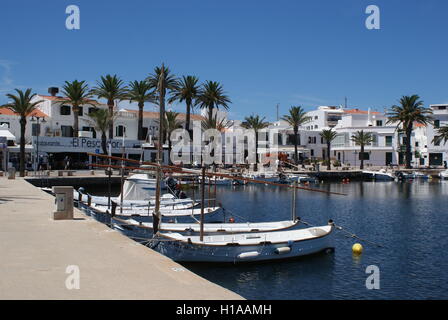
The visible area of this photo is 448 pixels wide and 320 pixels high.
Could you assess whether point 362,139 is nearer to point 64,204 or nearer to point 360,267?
point 360,267

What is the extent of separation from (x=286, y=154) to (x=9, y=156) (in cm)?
5681

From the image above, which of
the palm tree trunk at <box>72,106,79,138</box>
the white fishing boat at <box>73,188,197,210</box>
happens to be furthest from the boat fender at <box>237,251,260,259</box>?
the palm tree trunk at <box>72,106,79,138</box>

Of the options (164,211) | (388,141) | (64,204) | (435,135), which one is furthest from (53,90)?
(435,135)

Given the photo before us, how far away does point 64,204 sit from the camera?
19.9 meters

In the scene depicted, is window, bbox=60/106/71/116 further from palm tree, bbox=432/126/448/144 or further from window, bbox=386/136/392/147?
palm tree, bbox=432/126/448/144

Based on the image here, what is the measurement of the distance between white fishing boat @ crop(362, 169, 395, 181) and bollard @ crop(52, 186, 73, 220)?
7419cm

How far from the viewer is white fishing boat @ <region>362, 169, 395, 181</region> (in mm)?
84431

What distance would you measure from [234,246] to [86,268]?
9.59 metres

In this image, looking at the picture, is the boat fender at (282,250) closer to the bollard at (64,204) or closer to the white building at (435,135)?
the bollard at (64,204)

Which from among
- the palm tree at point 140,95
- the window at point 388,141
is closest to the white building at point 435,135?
the window at point 388,141

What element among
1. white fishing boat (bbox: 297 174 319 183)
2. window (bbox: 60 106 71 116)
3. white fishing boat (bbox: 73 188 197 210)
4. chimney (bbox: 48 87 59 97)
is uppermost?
→ chimney (bbox: 48 87 59 97)

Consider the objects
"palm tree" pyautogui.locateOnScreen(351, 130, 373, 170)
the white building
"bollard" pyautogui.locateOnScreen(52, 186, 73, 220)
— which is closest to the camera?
"bollard" pyautogui.locateOnScreen(52, 186, 73, 220)

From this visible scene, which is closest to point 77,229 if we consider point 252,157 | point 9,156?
point 9,156

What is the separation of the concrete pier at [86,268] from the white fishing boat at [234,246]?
350 centimetres
